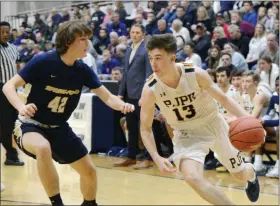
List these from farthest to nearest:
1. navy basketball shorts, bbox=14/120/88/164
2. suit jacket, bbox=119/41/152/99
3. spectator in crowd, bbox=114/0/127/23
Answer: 1. spectator in crowd, bbox=114/0/127/23
2. suit jacket, bbox=119/41/152/99
3. navy basketball shorts, bbox=14/120/88/164

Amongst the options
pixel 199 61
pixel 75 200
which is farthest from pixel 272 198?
pixel 199 61

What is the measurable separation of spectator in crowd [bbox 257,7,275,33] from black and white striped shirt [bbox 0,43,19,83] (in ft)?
17.3

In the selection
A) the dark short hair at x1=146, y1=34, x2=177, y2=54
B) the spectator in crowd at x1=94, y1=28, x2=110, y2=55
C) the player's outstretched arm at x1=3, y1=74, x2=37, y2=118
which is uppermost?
the dark short hair at x1=146, y1=34, x2=177, y2=54

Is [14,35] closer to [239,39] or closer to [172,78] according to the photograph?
[239,39]

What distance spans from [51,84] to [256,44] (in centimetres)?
669

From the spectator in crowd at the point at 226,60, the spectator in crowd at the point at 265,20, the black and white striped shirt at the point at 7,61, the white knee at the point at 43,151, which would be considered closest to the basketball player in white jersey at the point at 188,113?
the white knee at the point at 43,151

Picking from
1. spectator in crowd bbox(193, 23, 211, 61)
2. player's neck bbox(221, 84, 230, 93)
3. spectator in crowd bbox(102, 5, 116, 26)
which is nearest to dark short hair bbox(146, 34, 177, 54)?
player's neck bbox(221, 84, 230, 93)

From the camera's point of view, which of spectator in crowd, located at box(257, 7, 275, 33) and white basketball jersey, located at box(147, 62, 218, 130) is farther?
spectator in crowd, located at box(257, 7, 275, 33)

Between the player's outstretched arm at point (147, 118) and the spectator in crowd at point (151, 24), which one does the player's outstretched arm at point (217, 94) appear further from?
the spectator in crowd at point (151, 24)

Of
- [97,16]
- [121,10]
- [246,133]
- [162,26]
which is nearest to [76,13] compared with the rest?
[97,16]

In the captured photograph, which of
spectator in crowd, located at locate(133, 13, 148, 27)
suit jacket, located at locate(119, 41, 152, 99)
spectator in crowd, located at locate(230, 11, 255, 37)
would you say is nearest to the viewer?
suit jacket, located at locate(119, 41, 152, 99)

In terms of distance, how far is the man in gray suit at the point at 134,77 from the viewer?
912cm

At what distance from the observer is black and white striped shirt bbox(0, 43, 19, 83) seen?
29.8 feet

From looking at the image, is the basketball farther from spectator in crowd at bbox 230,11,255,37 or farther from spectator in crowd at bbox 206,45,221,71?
spectator in crowd at bbox 230,11,255,37
